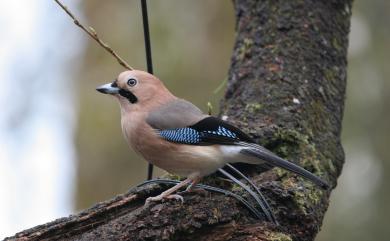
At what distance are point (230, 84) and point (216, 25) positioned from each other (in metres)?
4.65

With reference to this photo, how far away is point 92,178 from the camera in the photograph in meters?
9.77

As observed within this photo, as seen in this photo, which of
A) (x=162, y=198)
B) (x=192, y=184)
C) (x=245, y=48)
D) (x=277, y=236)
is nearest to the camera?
(x=277, y=236)

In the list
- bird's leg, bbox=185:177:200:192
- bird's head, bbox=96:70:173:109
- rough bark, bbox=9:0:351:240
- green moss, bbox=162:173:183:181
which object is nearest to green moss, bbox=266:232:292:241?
rough bark, bbox=9:0:351:240

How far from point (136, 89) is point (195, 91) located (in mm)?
4764

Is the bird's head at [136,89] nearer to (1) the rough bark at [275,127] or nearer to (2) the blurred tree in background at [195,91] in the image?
(1) the rough bark at [275,127]

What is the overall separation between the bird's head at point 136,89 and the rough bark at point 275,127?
1.96ft

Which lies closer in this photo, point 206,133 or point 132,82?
point 206,133

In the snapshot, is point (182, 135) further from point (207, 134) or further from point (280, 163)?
point (280, 163)

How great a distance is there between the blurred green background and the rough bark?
369cm

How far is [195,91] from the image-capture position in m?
9.86

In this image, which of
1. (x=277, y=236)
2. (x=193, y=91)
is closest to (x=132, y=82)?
(x=277, y=236)

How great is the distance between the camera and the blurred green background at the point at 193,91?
9.70 meters

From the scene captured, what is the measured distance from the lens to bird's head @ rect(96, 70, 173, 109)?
5.06m

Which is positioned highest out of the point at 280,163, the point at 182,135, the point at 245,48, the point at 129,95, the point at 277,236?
the point at 245,48
